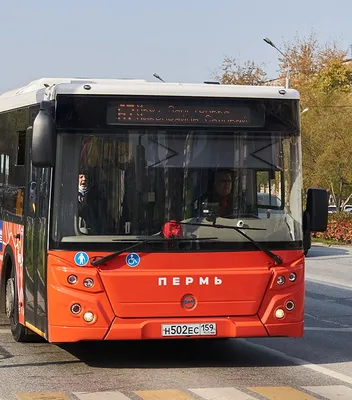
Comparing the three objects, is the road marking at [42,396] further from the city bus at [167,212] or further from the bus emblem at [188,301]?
the bus emblem at [188,301]

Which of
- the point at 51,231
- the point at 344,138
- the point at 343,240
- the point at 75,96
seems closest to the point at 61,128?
the point at 75,96

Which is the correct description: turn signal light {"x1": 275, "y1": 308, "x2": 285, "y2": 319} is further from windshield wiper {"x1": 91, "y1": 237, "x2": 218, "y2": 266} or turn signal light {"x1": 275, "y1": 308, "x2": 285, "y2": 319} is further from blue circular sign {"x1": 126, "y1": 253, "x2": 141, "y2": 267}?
blue circular sign {"x1": 126, "y1": 253, "x2": 141, "y2": 267}

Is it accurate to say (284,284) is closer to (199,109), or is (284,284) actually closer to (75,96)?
(199,109)

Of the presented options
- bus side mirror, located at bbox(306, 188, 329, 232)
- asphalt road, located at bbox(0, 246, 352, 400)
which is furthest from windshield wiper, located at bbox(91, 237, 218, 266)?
bus side mirror, located at bbox(306, 188, 329, 232)

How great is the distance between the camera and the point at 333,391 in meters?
9.35

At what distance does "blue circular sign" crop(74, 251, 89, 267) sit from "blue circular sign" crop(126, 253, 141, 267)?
391 millimetres

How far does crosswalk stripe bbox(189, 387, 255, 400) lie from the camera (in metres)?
8.94

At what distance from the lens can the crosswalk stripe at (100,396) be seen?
29.2 ft

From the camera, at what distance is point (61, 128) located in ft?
33.8

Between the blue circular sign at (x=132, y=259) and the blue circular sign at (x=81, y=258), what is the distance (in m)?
0.39

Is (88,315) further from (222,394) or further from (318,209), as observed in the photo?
(318,209)

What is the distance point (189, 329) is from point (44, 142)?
227cm

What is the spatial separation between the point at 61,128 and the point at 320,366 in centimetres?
354

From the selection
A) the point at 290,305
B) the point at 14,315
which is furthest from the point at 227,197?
the point at 14,315
